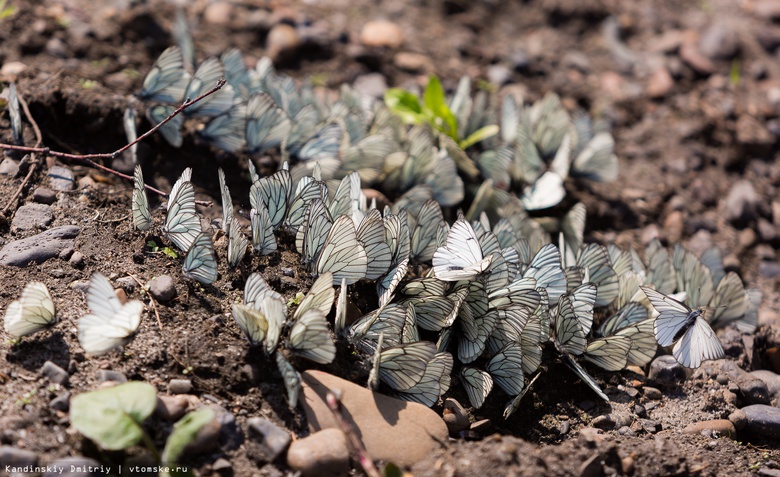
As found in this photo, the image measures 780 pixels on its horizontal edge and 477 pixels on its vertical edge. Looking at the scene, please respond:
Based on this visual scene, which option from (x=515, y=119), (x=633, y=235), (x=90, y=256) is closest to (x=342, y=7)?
(x=515, y=119)

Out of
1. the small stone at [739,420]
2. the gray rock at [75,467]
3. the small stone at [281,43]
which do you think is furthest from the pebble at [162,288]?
the small stone at [281,43]

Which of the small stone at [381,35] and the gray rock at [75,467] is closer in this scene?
the gray rock at [75,467]

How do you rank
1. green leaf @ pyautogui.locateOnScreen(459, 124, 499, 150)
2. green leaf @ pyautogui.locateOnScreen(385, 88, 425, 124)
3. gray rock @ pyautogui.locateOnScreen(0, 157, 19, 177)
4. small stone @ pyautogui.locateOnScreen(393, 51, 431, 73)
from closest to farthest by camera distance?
gray rock @ pyautogui.locateOnScreen(0, 157, 19, 177) → green leaf @ pyautogui.locateOnScreen(459, 124, 499, 150) → green leaf @ pyautogui.locateOnScreen(385, 88, 425, 124) → small stone @ pyautogui.locateOnScreen(393, 51, 431, 73)

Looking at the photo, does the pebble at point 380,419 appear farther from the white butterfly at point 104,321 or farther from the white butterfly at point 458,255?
the white butterfly at point 104,321

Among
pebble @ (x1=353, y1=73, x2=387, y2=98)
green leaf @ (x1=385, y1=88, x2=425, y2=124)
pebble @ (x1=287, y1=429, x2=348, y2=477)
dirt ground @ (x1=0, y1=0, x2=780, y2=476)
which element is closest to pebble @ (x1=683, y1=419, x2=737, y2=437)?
dirt ground @ (x1=0, y1=0, x2=780, y2=476)

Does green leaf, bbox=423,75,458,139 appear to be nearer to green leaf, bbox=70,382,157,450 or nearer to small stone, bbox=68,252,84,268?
small stone, bbox=68,252,84,268

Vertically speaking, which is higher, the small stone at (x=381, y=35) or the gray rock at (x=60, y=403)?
the small stone at (x=381, y=35)

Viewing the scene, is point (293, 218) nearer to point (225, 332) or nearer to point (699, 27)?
point (225, 332)

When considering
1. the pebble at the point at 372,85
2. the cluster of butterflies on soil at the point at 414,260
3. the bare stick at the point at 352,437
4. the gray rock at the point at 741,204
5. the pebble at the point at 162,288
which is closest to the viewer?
the bare stick at the point at 352,437
